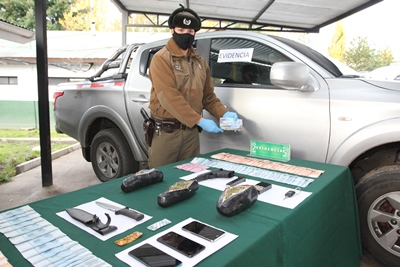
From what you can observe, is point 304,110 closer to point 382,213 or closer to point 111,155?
point 382,213

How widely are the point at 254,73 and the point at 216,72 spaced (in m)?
0.42

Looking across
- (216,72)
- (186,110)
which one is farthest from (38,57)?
(186,110)

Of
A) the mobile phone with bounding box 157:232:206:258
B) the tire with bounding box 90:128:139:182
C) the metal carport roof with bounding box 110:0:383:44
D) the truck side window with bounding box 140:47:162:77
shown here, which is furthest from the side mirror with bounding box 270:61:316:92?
the metal carport roof with bounding box 110:0:383:44

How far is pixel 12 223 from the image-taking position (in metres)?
1.06

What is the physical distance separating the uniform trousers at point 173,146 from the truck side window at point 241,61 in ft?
2.25

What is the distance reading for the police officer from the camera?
2193 mm

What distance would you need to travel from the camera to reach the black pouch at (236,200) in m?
1.13

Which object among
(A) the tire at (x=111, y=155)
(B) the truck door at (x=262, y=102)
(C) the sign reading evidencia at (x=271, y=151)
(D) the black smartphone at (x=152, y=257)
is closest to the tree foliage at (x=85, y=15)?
(A) the tire at (x=111, y=155)

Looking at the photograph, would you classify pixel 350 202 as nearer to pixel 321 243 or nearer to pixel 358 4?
pixel 321 243

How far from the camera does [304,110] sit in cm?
232

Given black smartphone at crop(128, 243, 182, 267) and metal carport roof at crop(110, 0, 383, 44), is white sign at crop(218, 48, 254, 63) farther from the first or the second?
metal carport roof at crop(110, 0, 383, 44)

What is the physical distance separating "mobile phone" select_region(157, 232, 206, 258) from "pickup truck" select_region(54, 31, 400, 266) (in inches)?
58.8

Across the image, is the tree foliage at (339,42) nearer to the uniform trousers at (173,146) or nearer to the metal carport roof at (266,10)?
the metal carport roof at (266,10)

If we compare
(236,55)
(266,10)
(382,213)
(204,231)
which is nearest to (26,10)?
(266,10)
